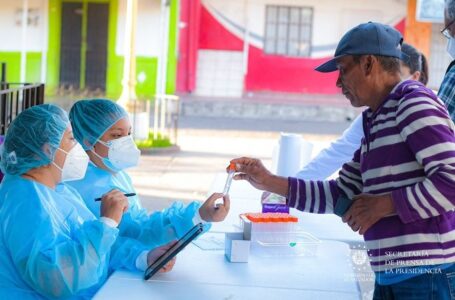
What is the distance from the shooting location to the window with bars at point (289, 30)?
57.5ft

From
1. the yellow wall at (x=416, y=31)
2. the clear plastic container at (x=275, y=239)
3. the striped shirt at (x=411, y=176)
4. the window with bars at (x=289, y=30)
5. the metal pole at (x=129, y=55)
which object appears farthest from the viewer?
the window with bars at (x=289, y=30)

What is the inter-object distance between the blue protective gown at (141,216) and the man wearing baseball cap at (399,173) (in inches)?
31.6

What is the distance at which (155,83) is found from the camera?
16.7 m

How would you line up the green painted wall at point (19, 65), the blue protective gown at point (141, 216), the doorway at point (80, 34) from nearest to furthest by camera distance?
the blue protective gown at point (141, 216)
the green painted wall at point (19, 65)
the doorway at point (80, 34)

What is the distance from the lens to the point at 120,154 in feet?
10.4

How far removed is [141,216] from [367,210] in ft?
3.90

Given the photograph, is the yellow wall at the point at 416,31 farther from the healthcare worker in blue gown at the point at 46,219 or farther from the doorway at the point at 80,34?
the healthcare worker in blue gown at the point at 46,219

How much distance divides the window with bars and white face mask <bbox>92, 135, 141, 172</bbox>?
1462cm

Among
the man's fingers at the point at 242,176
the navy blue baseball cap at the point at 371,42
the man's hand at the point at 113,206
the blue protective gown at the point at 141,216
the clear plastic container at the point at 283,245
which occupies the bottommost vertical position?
the clear plastic container at the point at 283,245

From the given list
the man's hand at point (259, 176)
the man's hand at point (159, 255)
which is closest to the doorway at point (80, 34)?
the man's hand at point (159, 255)

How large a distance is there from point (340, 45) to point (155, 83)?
14.6 meters

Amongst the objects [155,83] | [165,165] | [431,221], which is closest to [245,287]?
[431,221]

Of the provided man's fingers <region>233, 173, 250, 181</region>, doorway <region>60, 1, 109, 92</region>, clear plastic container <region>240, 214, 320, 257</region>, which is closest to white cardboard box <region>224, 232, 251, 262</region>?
clear plastic container <region>240, 214, 320, 257</region>

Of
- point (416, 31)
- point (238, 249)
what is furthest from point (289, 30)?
point (238, 249)
